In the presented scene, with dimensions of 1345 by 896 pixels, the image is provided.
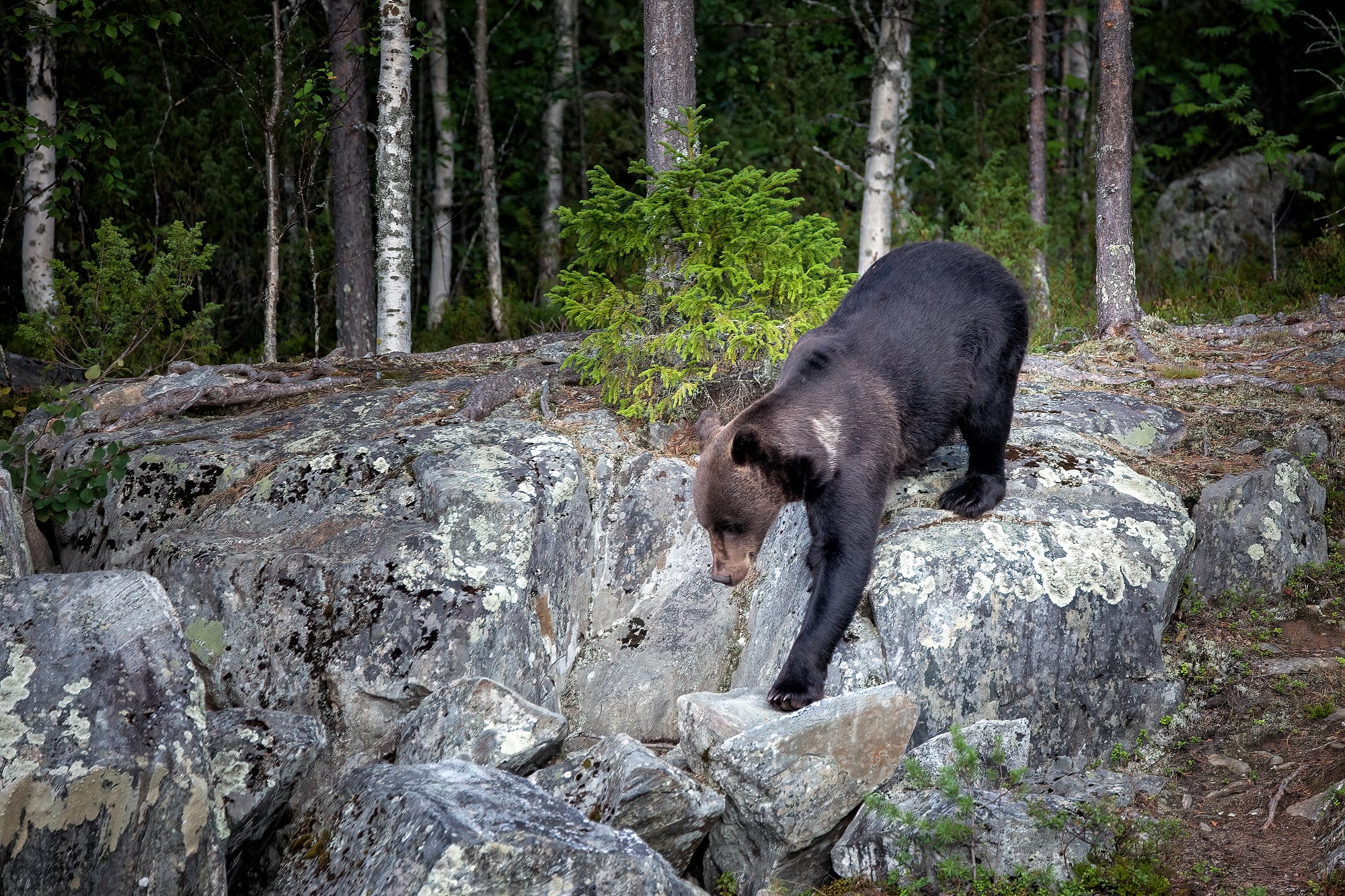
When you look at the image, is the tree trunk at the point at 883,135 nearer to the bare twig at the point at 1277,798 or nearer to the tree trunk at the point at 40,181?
the bare twig at the point at 1277,798

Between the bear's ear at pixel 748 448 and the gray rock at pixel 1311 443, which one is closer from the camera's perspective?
the bear's ear at pixel 748 448

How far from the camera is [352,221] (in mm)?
10742

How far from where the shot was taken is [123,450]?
546 cm

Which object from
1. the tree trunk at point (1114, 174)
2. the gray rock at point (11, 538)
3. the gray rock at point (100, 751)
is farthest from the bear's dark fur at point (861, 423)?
the tree trunk at point (1114, 174)

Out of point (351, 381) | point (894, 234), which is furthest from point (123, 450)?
point (894, 234)

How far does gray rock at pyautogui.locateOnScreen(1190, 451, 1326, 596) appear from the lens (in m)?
5.42

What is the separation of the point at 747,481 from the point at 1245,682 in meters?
2.68

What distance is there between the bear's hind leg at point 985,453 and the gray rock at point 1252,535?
1171mm

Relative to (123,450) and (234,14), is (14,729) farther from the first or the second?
(234,14)

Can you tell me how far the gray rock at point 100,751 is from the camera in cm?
320

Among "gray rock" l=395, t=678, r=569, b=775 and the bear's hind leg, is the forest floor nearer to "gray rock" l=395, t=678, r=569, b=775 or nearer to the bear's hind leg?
the bear's hind leg

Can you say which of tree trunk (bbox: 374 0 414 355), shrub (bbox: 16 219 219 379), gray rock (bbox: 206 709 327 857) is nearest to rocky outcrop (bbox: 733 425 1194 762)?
gray rock (bbox: 206 709 327 857)

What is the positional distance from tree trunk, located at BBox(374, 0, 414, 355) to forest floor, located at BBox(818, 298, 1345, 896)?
17.5 feet

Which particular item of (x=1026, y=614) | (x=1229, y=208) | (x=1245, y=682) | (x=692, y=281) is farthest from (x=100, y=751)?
(x=1229, y=208)
